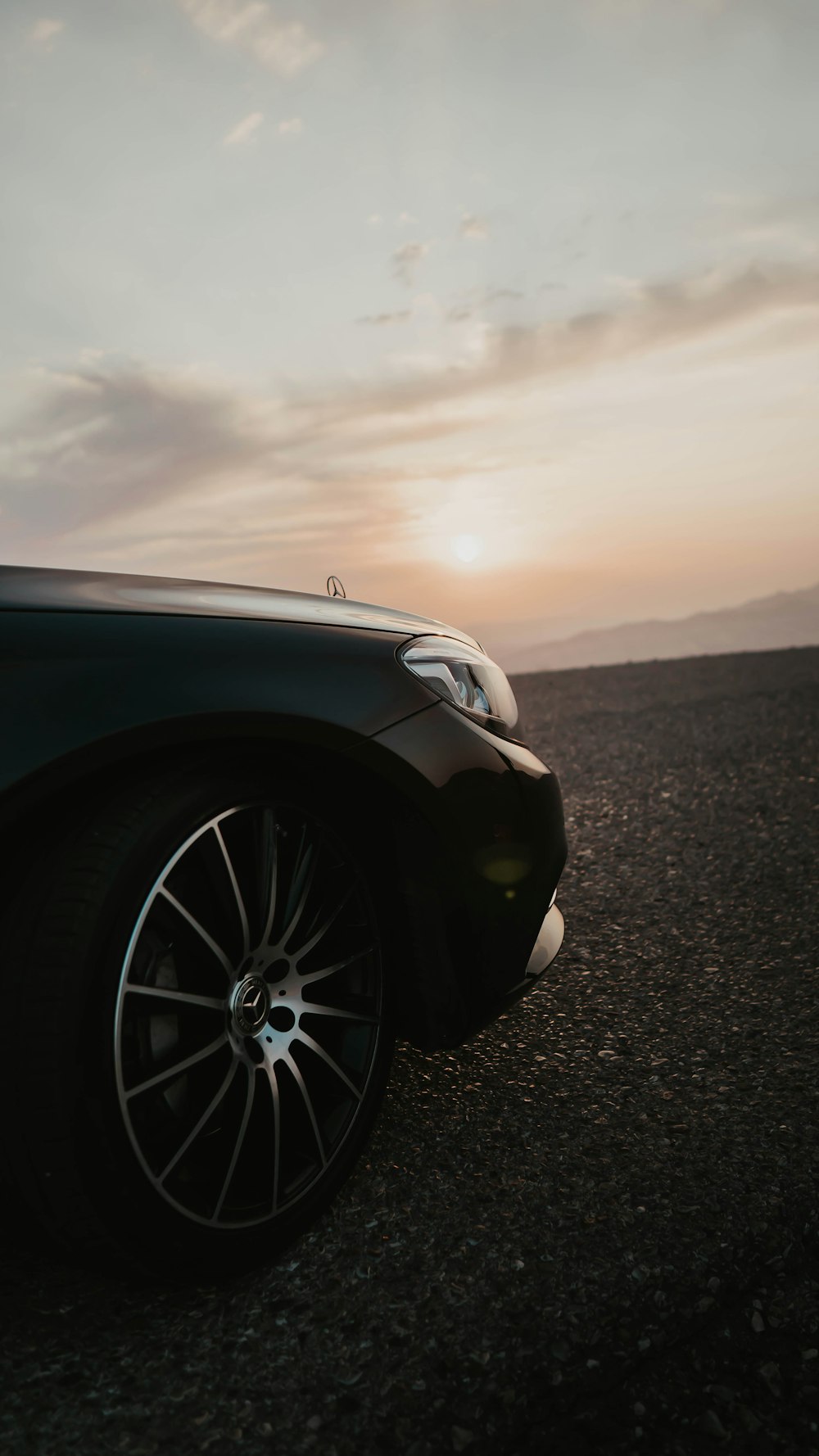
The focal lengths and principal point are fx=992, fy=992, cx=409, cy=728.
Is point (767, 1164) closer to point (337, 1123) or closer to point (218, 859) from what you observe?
point (337, 1123)

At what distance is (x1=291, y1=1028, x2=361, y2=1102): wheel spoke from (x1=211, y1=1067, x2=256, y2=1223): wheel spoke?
14 centimetres

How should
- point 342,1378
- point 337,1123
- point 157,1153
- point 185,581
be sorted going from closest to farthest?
point 342,1378, point 157,1153, point 337,1123, point 185,581

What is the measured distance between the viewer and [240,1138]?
1915 millimetres

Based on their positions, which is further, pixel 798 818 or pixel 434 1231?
pixel 798 818

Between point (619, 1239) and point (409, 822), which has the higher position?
point (409, 822)

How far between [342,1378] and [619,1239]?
615mm

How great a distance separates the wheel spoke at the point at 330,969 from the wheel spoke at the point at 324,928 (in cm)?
2

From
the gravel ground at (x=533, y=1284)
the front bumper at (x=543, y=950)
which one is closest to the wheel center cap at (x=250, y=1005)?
the gravel ground at (x=533, y=1284)

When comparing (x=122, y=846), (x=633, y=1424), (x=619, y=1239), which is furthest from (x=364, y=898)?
(x=633, y=1424)

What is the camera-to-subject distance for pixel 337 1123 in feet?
6.95

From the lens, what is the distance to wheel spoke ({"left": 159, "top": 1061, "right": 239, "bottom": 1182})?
1790 mm

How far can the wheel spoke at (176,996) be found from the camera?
1.76 meters

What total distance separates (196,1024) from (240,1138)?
24 cm

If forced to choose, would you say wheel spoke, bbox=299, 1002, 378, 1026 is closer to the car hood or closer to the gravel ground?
the gravel ground
